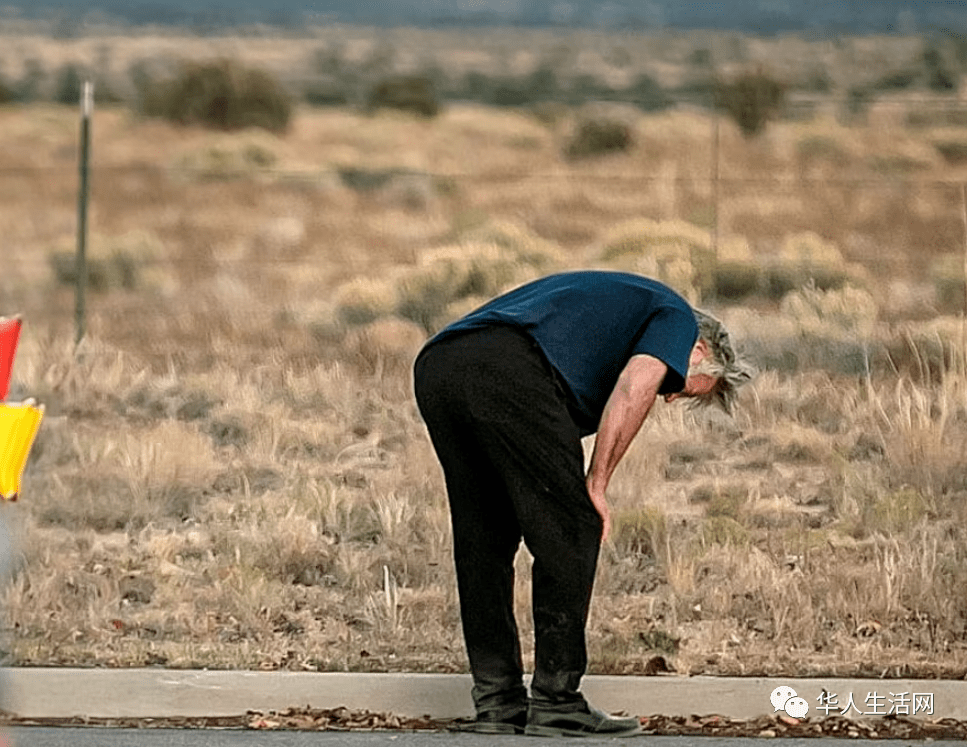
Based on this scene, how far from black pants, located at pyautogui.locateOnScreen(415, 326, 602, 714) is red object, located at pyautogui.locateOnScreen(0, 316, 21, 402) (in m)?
2.06

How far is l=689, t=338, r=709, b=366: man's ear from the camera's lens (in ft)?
24.1

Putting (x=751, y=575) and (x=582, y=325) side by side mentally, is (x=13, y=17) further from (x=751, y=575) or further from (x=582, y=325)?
(x=582, y=325)

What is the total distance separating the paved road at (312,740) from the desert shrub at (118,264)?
38.2 feet

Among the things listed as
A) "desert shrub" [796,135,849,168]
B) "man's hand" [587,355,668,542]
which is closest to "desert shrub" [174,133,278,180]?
"desert shrub" [796,135,849,168]

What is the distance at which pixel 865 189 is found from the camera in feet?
63.8

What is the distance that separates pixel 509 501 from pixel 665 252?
10.1 meters

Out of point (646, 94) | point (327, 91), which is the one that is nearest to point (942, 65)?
point (646, 94)

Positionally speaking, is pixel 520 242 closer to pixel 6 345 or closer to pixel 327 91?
pixel 327 91

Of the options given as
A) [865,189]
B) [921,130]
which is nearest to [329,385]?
[865,189]

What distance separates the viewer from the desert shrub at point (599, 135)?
2359cm

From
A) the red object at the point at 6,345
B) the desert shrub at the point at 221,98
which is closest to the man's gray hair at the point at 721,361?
the red object at the point at 6,345

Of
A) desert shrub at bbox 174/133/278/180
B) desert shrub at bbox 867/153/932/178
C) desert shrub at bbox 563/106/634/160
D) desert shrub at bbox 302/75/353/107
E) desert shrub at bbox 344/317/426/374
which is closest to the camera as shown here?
desert shrub at bbox 344/317/426/374

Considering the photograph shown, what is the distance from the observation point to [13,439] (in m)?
5.43

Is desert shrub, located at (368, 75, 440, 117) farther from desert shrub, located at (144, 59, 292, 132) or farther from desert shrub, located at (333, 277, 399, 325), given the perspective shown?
desert shrub, located at (333, 277, 399, 325)
